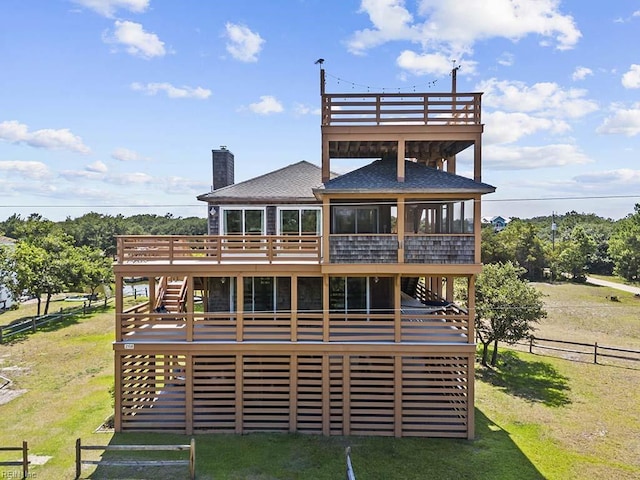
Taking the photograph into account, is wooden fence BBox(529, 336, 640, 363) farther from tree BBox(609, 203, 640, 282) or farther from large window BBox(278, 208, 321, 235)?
tree BBox(609, 203, 640, 282)

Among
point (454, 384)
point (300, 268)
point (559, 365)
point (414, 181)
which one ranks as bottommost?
point (559, 365)

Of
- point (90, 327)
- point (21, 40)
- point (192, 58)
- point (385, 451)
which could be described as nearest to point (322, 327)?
point (385, 451)

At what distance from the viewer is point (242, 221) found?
15102 millimetres

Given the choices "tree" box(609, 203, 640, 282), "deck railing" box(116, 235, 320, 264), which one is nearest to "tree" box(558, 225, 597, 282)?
"tree" box(609, 203, 640, 282)

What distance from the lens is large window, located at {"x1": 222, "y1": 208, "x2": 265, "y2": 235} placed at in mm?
15094

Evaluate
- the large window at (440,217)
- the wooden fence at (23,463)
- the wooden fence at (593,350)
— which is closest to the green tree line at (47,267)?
the wooden fence at (23,463)

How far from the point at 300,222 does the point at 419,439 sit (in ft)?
26.4

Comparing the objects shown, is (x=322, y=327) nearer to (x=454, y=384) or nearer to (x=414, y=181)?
(x=454, y=384)

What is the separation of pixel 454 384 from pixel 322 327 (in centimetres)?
426

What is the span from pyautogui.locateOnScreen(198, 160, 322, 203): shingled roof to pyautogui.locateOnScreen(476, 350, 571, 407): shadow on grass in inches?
423

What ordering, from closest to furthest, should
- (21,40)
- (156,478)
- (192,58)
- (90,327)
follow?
(156,478) < (21,40) < (192,58) < (90,327)

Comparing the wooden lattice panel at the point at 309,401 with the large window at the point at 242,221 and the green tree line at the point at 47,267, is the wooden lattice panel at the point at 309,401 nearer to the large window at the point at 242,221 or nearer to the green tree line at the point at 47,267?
the large window at the point at 242,221

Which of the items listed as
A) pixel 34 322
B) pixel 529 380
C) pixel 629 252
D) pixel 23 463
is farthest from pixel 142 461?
pixel 629 252

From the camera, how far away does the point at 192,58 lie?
17.8 metres
